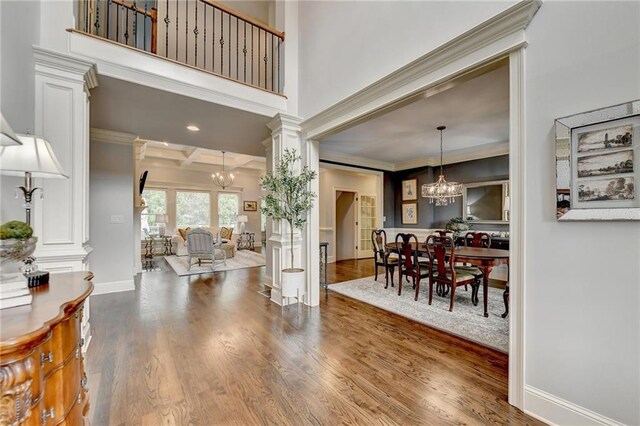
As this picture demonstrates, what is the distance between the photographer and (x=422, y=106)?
12.4ft

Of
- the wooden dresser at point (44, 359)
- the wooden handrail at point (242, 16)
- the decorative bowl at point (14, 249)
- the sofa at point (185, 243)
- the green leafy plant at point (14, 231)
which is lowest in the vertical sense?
the sofa at point (185, 243)

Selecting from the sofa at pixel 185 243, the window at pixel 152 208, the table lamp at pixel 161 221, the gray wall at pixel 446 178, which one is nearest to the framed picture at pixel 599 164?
the gray wall at pixel 446 178

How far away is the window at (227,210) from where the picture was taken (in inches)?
402

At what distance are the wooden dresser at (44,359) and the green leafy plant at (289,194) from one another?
2303mm

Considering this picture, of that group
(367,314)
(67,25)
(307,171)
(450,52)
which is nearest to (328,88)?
(307,171)

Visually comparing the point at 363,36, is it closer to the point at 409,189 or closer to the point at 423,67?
the point at 423,67

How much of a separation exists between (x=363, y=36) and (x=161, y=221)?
748 cm

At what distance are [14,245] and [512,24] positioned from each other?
300cm

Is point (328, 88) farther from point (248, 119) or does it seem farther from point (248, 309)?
point (248, 309)

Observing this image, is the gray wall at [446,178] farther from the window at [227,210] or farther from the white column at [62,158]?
the white column at [62,158]

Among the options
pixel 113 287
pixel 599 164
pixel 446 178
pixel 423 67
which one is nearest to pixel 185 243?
pixel 113 287

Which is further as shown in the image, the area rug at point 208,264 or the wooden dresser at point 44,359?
the area rug at point 208,264

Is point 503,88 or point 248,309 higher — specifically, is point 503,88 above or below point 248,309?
above

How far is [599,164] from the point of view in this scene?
1.46m
